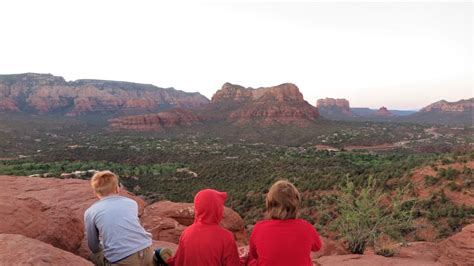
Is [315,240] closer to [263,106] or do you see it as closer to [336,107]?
[263,106]

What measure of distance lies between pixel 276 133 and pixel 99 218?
271 feet

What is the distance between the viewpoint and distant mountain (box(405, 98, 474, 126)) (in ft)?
389

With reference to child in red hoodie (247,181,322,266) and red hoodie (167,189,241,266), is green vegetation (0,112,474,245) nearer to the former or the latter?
child in red hoodie (247,181,322,266)

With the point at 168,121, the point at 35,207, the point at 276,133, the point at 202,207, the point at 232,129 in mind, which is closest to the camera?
the point at 202,207

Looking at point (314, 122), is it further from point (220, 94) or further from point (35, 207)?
point (35, 207)

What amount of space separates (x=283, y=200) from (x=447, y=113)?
151 m

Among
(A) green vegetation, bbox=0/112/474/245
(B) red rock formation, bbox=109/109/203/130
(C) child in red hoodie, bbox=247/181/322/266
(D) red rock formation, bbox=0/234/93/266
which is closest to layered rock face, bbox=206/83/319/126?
(B) red rock formation, bbox=109/109/203/130

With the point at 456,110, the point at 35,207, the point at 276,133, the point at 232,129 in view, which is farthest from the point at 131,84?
the point at 35,207

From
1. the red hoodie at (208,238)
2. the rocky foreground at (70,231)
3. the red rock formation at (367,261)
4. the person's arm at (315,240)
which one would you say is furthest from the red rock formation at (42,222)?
the red rock formation at (367,261)

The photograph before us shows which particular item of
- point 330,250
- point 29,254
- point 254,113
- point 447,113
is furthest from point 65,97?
point 29,254

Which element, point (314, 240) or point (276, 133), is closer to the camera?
point (314, 240)

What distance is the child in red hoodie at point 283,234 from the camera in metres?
3.51

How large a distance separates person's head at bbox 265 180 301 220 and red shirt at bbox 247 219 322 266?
9cm

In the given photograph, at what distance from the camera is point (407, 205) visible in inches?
574
